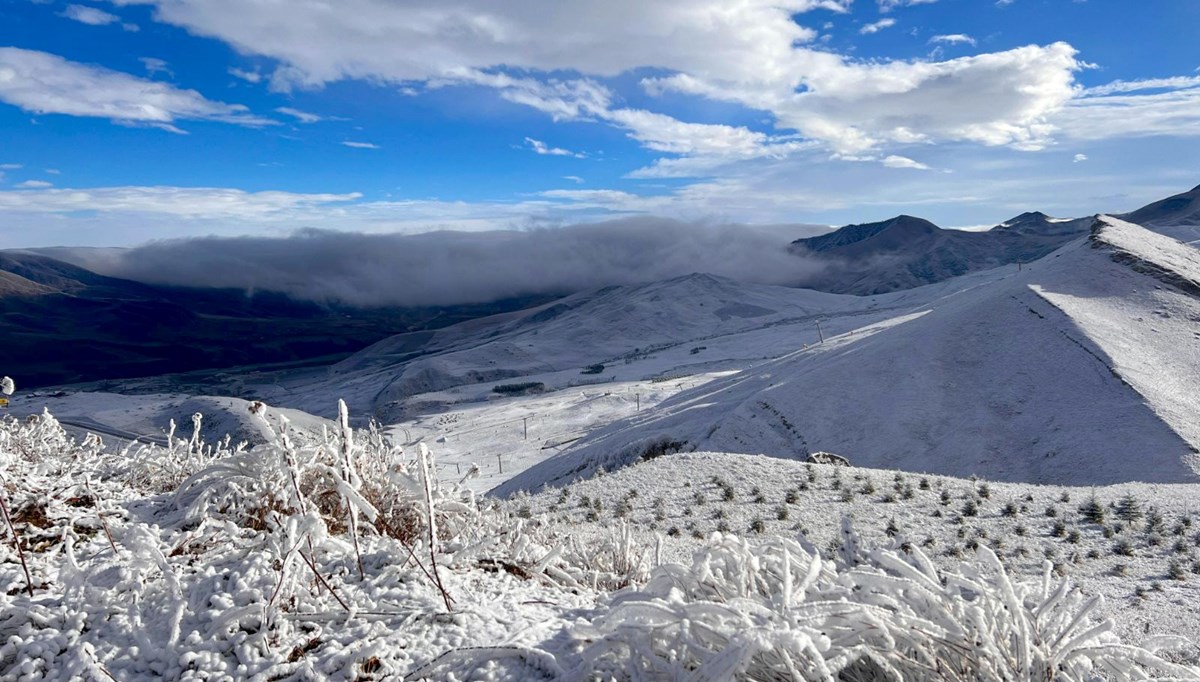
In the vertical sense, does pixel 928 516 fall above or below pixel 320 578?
below

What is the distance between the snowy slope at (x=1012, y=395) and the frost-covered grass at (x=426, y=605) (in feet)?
45.9

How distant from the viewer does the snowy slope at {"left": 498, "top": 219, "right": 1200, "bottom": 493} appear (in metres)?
14.9

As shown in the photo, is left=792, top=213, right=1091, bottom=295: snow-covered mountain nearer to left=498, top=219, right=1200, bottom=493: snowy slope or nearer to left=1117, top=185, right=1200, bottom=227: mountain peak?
left=1117, top=185, right=1200, bottom=227: mountain peak

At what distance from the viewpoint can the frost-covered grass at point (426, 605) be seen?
→ 1966 millimetres

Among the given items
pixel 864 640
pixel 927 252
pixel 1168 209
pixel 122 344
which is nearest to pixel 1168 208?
pixel 1168 209

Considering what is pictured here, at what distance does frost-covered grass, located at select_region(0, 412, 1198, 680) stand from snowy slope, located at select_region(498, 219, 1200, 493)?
14.0 metres

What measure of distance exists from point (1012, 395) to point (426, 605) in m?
19.3

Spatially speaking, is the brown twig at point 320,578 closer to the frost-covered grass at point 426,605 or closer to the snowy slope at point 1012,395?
the frost-covered grass at point 426,605

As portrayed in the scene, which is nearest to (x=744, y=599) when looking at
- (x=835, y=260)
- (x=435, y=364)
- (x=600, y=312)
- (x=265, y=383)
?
(x=435, y=364)

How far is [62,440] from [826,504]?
815cm

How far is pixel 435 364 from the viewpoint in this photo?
84000mm

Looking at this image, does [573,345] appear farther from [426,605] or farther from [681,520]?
[426,605]

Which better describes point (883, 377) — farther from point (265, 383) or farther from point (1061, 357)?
point (265, 383)

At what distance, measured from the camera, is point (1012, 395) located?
59.3 feet
